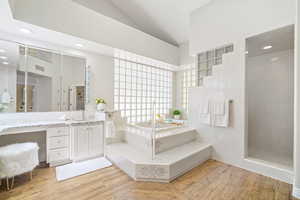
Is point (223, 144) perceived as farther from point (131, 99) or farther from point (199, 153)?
point (131, 99)

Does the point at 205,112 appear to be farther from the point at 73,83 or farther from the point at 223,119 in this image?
→ the point at 73,83

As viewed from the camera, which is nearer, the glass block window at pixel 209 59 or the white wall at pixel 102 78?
the glass block window at pixel 209 59

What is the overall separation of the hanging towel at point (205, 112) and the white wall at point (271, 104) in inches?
47.6

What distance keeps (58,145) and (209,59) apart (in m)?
3.86

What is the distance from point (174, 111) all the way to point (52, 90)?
4.00m

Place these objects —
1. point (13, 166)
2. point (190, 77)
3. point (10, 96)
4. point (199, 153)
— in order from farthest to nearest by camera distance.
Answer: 1. point (190, 77)
2. point (199, 153)
3. point (10, 96)
4. point (13, 166)

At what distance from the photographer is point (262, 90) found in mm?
3654

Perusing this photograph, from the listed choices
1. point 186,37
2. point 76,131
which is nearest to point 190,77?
point 186,37

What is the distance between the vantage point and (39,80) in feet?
9.17

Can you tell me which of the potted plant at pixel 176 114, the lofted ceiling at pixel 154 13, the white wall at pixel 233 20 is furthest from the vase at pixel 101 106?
the potted plant at pixel 176 114

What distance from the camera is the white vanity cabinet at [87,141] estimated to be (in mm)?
2670

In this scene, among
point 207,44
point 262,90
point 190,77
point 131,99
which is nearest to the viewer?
point 207,44

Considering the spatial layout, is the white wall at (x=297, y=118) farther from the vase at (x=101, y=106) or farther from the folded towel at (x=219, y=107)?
the vase at (x=101, y=106)

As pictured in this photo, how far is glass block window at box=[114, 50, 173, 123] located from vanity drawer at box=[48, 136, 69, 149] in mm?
1654
